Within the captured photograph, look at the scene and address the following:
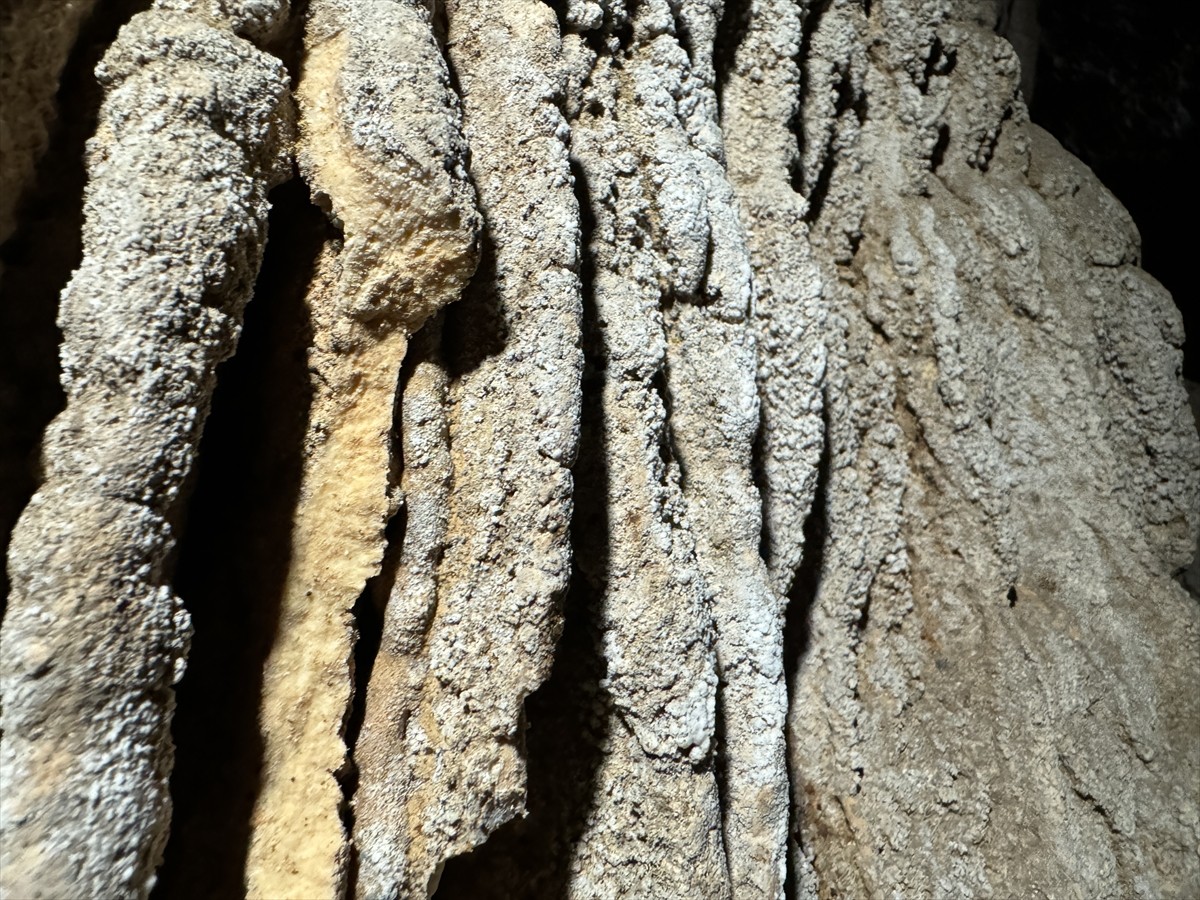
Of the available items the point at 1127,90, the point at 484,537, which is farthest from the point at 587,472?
the point at 1127,90

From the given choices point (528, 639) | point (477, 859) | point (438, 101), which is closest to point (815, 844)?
point (477, 859)

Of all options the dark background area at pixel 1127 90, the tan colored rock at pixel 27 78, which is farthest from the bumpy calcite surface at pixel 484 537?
the dark background area at pixel 1127 90

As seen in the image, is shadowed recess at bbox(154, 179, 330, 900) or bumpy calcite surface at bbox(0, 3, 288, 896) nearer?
bumpy calcite surface at bbox(0, 3, 288, 896)

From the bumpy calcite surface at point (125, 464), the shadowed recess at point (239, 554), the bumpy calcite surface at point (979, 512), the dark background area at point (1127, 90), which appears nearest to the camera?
the bumpy calcite surface at point (125, 464)

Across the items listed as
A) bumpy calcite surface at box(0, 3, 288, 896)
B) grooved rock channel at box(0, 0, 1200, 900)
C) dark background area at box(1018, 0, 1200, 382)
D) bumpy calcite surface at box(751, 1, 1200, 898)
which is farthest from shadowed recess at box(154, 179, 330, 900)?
dark background area at box(1018, 0, 1200, 382)

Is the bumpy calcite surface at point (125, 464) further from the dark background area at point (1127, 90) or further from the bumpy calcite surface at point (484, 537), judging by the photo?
the dark background area at point (1127, 90)

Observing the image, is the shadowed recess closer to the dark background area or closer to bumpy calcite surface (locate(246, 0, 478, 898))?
bumpy calcite surface (locate(246, 0, 478, 898))

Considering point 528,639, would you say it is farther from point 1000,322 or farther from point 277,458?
point 1000,322
